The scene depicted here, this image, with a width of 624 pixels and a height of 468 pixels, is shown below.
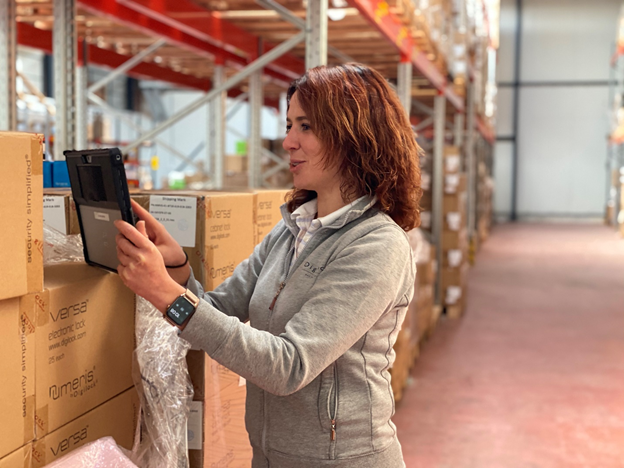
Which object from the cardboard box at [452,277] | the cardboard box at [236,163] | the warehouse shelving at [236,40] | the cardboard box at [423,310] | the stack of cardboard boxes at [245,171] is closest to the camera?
the warehouse shelving at [236,40]

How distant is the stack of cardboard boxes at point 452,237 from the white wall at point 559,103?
15776mm

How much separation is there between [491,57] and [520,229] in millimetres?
5074

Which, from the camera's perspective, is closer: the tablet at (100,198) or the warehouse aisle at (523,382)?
the tablet at (100,198)

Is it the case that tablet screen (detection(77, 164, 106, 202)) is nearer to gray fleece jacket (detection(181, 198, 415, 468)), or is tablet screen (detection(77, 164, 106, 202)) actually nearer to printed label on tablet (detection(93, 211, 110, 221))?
printed label on tablet (detection(93, 211, 110, 221))

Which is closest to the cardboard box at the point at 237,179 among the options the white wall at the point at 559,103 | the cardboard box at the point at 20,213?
the cardboard box at the point at 20,213

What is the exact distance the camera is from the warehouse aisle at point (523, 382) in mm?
4242

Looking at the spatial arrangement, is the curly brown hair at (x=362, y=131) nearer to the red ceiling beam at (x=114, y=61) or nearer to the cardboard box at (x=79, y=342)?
the cardboard box at (x=79, y=342)

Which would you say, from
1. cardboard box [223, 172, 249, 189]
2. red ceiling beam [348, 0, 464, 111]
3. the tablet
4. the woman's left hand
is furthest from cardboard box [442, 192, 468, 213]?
the woman's left hand

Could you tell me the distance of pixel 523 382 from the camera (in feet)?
18.2

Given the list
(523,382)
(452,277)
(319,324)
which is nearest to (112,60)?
(452,277)

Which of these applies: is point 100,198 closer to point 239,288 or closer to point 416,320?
point 239,288

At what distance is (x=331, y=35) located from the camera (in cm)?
501

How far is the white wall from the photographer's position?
22.4 m

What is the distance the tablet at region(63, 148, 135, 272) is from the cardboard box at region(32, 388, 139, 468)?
371mm
